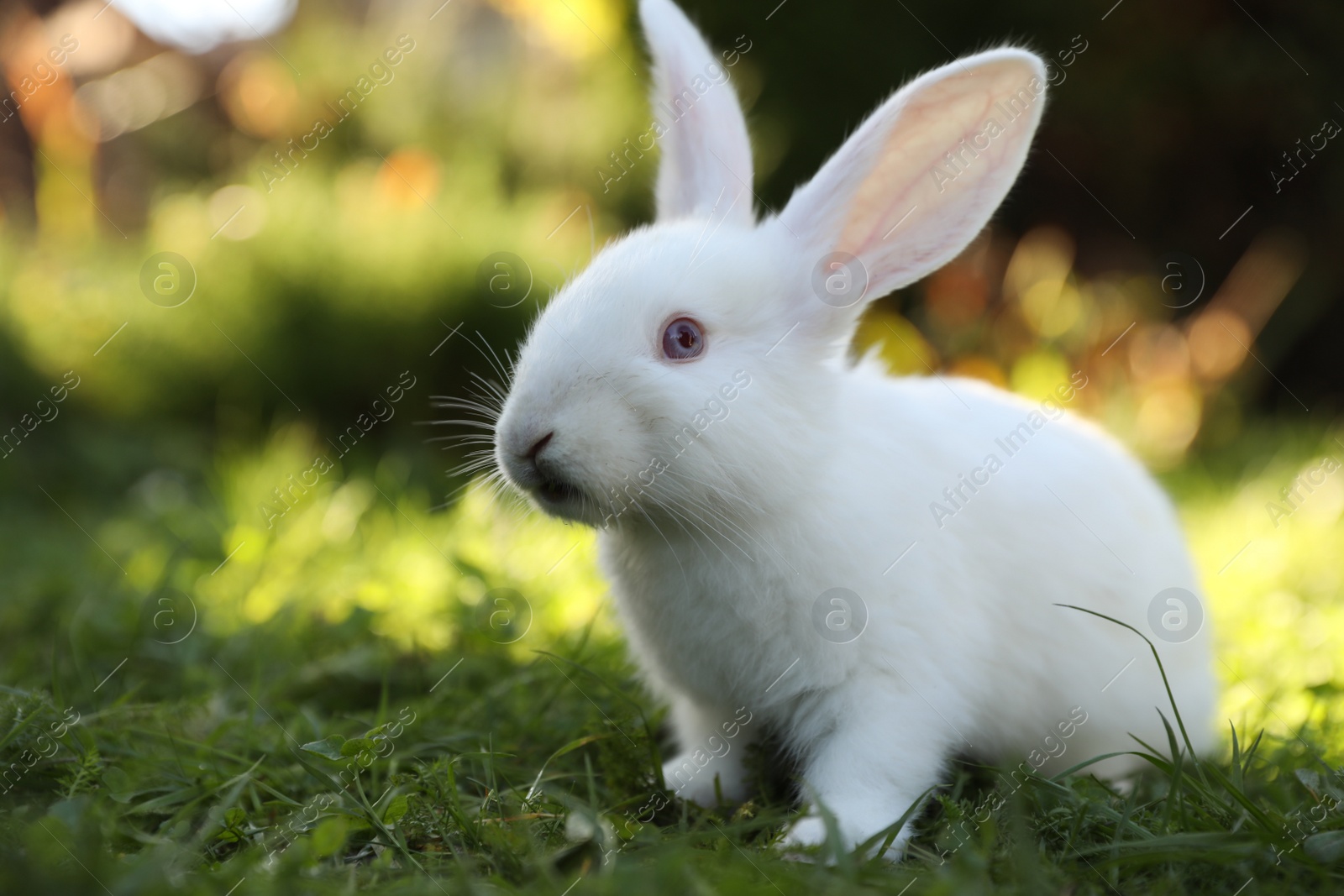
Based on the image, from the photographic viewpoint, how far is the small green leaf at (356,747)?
2.25 metres

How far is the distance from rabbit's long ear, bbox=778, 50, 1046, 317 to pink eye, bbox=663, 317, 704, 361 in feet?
1.35

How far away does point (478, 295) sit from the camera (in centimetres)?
695

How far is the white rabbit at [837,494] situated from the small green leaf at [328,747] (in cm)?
73

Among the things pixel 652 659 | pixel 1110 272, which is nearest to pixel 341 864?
pixel 652 659

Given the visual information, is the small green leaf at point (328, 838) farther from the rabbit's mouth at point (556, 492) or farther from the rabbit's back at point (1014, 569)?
the rabbit's back at point (1014, 569)

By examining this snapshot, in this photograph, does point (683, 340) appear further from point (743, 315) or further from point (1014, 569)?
point (1014, 569)

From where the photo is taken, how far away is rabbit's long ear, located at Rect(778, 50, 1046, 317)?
8.43ft

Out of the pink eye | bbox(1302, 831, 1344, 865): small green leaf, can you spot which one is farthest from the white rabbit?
bbox(1302, 831, 1344, 865): small green leaf

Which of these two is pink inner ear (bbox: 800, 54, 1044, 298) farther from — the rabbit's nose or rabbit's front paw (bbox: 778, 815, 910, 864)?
rabbit's front paw (bbox: 778, 815, 910, 864)

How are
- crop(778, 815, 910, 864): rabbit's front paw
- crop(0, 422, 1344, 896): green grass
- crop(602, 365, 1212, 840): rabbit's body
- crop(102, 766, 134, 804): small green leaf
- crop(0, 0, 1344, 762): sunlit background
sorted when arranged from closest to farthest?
crop(0, 422, 1344, 896): green grass, crop(778, 815, 910, 864): rabbit's front paw, crop(102, 766, 134, 804): small green leaf, crop(602, 365, 1212, 840): rabbit's body, crop(0, 0, 1344, 762): sunlit background

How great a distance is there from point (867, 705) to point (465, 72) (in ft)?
30.9

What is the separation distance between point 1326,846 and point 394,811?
1832mm

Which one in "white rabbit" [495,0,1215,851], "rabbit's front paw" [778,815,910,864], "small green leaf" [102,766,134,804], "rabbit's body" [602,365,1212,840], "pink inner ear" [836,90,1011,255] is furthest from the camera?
"pink inner ear" [836,90,1011,255]

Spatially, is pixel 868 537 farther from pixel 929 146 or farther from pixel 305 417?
pixel 305 417
